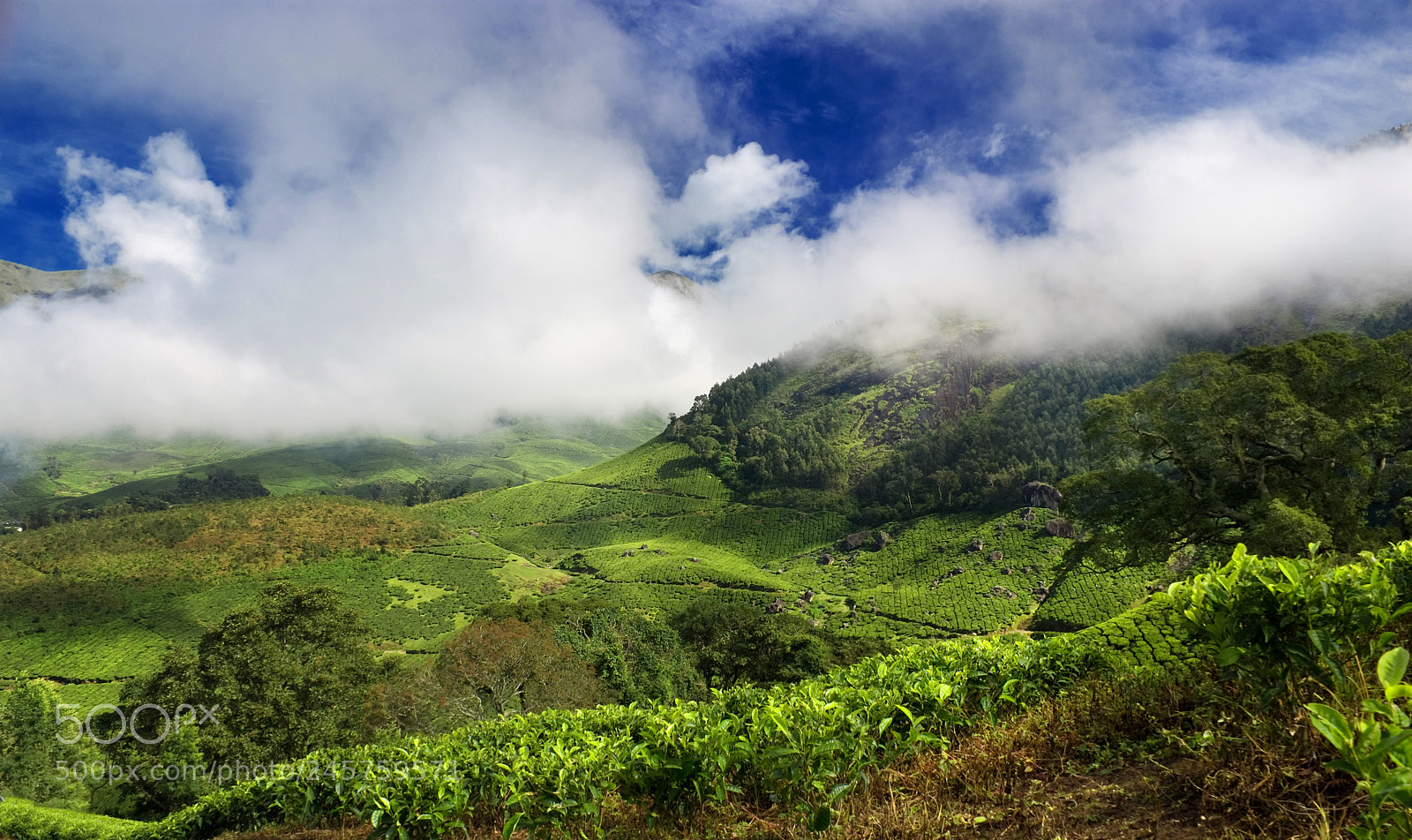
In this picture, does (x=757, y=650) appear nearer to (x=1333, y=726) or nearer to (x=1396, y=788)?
(x=1333, y=726)

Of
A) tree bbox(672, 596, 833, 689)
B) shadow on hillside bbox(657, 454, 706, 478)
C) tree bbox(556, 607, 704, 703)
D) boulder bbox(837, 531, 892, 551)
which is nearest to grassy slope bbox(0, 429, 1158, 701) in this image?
boulder bbox(837, 531, 892, 551)

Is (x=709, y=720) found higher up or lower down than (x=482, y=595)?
higher up

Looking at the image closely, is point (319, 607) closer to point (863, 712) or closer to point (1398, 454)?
point (863, 712)

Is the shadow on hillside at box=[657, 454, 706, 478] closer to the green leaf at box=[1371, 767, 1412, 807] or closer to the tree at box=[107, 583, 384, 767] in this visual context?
the tree at box=[107, 583, 384, 767]

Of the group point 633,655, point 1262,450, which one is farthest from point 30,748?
point 1262,450

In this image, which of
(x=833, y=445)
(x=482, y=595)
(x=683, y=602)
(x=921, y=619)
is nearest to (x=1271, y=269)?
(x=833, y=445)

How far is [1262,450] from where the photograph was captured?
53.5 ft

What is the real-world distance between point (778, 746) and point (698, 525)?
423 ft

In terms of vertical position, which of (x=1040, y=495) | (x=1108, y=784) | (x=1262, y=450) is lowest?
(x=1040, y=495)

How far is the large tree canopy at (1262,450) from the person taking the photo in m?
14.6

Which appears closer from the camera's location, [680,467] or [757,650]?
[757,650]

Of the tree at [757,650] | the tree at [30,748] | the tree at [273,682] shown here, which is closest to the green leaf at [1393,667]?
the tree at [273,682]

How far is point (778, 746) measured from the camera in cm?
426

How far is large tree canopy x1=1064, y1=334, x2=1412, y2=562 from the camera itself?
14.6 m
